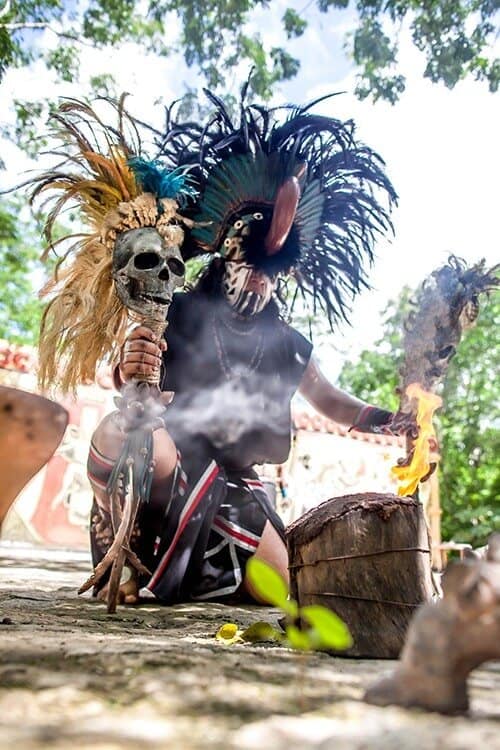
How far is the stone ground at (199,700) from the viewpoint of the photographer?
0.85 meters

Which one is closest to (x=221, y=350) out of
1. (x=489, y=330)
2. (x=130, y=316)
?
(x=130, y=316)

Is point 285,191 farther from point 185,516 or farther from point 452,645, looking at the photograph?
point 452,645

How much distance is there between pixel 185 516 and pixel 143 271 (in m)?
1.14

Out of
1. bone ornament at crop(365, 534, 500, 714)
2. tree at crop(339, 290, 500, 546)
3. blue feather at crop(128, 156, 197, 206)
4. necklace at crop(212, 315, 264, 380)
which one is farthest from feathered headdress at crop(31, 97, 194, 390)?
tree at crop(339, 290, 500, 546)

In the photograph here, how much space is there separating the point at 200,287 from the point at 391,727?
280 centimetres

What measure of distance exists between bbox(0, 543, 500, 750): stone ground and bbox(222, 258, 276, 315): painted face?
2014mm

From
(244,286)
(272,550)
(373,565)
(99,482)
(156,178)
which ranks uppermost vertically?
(156,178)

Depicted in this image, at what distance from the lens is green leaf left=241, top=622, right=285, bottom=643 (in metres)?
1.76

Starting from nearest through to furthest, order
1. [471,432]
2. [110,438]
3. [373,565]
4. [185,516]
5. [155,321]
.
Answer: [373,565] < [155,321] < [110,438] < [185,516] < [471,432]

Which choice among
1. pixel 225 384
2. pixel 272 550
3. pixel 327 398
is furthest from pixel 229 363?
pixel 272 550

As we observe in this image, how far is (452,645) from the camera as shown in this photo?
38.1 inches

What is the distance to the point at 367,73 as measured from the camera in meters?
7.34

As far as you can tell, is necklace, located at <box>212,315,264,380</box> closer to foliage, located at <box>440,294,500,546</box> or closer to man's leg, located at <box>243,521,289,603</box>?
man's leg, located at <box>243,521,289,603</box>

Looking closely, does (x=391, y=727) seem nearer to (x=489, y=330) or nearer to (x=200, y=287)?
(x=200, y=287)
